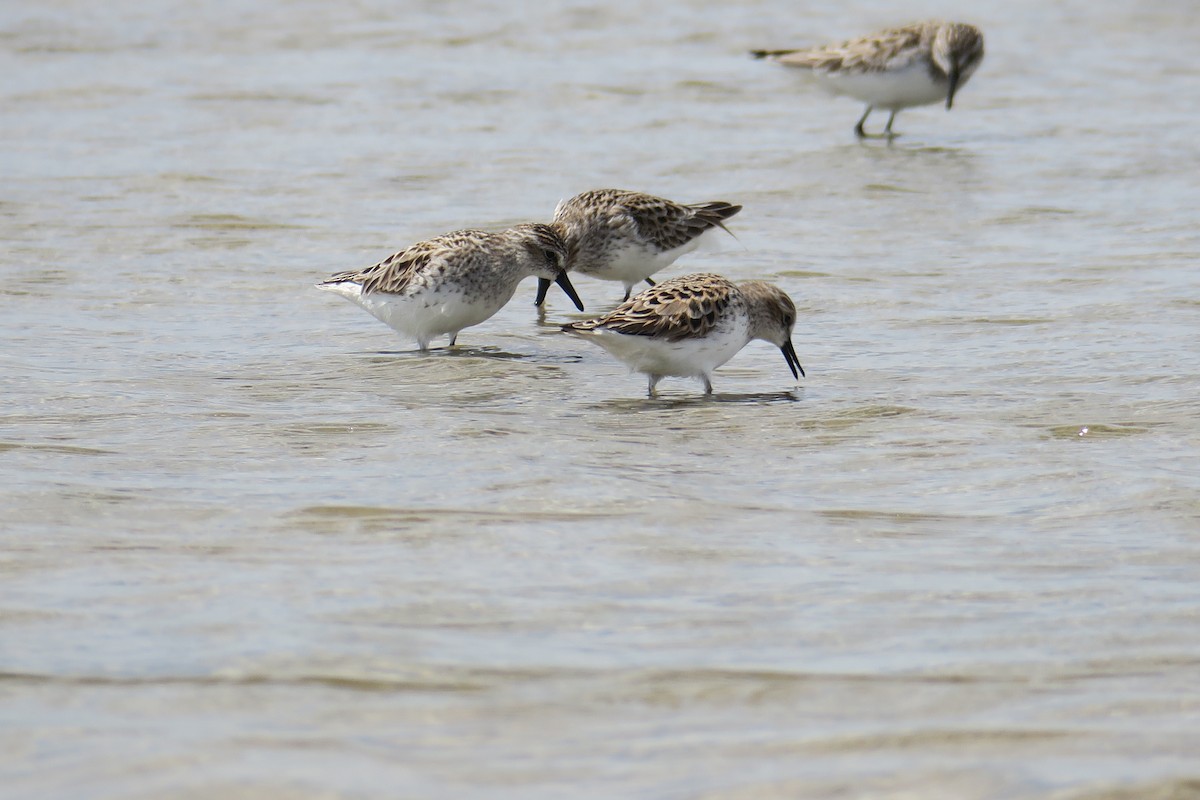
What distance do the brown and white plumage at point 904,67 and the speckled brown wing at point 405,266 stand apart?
29.0ft

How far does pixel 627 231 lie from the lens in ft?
38.4

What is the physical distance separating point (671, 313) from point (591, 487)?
2.08 meters

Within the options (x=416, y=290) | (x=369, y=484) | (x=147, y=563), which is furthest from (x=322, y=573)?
(x=416, y=290)

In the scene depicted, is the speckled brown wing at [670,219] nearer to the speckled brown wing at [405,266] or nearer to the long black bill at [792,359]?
the speckled brown wing at [405,266]

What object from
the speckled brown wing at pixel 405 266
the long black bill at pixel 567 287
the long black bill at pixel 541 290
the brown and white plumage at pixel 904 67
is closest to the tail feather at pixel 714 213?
the long black bill at pixel 541 290

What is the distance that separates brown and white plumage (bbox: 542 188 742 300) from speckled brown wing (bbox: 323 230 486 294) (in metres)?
1.45

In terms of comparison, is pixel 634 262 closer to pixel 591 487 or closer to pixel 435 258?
pixel 435 258

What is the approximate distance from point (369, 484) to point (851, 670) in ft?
8.42

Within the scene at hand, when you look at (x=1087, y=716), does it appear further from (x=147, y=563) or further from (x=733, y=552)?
(x=147, y=563)

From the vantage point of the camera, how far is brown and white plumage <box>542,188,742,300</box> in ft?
38.2

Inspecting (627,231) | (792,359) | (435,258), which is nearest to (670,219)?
(627,231)

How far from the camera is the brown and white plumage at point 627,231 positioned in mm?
11648

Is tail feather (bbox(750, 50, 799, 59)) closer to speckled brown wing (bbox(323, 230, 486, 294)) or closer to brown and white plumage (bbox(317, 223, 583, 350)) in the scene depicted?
brown and white plumage (bbox(317, 223, 583, 350))

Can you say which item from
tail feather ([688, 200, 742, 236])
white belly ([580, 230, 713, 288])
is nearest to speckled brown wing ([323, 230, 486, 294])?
white belly ([580, 230, 713, 288])
